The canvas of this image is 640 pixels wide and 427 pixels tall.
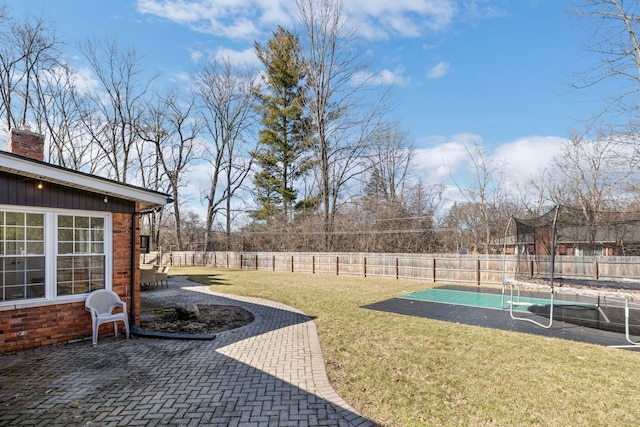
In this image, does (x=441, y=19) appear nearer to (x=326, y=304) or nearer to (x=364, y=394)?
(x=326, y=304)

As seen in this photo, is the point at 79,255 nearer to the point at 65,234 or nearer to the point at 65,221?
the point at 65,234

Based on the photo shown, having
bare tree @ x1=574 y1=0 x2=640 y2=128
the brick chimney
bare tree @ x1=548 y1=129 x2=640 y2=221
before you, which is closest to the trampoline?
bare tree @ x1=574 y1=0 x2=640 y2=128

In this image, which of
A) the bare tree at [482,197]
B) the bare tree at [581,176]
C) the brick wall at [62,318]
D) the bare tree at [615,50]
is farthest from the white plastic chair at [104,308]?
the bare tree at [581,176]

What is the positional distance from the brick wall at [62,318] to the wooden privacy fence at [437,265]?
29.0ft

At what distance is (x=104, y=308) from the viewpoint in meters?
5.67

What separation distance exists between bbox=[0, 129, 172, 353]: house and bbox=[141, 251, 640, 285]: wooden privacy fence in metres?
8.94

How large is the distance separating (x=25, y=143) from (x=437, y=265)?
46.3 feet

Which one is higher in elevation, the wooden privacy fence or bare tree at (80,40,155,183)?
bare tree at (80,40,155,183)

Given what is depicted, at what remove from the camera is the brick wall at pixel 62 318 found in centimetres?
484

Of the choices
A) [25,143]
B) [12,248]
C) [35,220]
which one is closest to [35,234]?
[35,220]

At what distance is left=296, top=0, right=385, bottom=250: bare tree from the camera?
21609 millimetres

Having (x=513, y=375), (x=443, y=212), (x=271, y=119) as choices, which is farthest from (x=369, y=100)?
(x=513, y=375)

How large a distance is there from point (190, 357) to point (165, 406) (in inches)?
60.0

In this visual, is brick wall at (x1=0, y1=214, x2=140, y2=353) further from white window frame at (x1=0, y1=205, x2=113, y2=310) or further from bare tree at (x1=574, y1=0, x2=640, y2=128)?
bare tree at (x1=574, y1=0, x2=640, y2=128)
